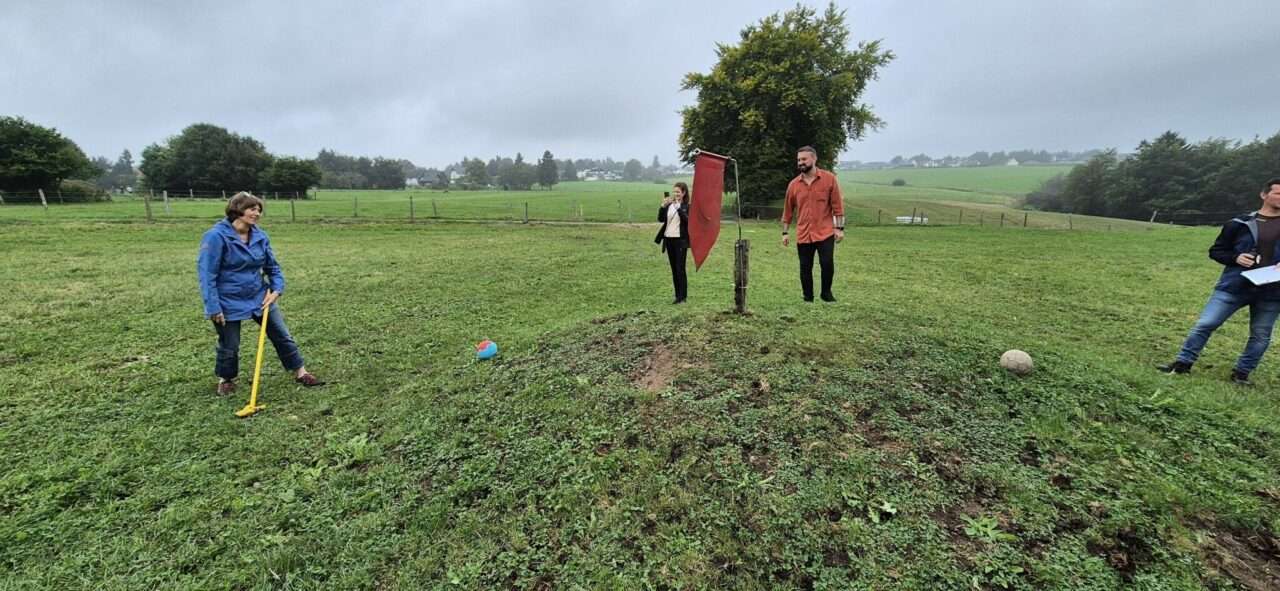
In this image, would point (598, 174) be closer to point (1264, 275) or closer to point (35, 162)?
point (35, 162)

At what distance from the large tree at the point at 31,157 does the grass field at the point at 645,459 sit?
5581cm

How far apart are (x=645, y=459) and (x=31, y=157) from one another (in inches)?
2558

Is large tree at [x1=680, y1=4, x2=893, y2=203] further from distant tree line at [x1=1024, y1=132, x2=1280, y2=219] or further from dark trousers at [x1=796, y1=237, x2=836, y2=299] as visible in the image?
distant tree line at [x1=1024, y1=132, x2=1280, y2=219]

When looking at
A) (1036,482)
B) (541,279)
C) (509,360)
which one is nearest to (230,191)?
(541,279)

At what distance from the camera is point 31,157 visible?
137ft

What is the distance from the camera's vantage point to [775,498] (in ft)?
9.65

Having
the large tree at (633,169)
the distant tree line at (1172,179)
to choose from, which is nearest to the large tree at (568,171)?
the large tree at (633,169)

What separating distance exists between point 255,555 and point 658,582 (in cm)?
220

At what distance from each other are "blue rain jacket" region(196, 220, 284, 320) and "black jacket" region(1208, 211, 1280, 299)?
9.03 meters

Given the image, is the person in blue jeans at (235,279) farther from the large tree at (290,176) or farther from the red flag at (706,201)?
the large tree at (290,176)

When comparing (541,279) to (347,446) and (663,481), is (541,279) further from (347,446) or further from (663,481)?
(663,481)

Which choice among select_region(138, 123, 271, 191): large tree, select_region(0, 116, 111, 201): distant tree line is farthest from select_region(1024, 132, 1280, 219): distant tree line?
select_region(138, 123, 271, 191): large tree

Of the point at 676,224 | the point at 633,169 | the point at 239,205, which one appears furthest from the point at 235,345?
the point at 633,169

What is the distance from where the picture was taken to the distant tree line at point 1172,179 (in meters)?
49.8
